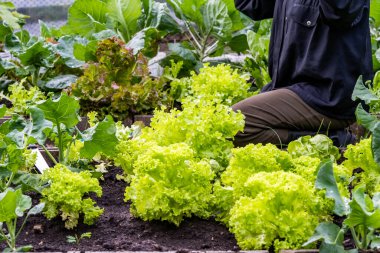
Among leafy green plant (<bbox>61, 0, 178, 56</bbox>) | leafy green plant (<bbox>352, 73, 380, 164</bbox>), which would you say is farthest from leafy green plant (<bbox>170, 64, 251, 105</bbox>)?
leafy green plant (<bbox>352, 73, 380, 164</bbox>)

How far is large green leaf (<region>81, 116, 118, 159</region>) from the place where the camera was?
134 inches

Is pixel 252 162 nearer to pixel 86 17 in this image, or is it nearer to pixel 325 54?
pixel 325 54

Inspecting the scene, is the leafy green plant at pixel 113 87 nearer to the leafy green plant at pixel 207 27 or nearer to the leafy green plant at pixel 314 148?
the leafy green plant at pixel 207 27

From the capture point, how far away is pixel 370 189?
3.48 meters

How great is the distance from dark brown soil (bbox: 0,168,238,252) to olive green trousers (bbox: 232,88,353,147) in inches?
49.5

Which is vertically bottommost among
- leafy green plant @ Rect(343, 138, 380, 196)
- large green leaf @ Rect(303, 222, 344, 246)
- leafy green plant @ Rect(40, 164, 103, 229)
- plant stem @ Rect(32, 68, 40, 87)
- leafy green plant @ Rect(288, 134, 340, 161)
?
plant stem @ Rect(32, 68, 40, 87)

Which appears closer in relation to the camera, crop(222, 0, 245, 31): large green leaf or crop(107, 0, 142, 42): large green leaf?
crop(107, 0, 142, 42): large green leaf

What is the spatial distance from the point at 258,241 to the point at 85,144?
95 cm

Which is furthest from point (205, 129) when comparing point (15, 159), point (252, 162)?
point (15, 159)

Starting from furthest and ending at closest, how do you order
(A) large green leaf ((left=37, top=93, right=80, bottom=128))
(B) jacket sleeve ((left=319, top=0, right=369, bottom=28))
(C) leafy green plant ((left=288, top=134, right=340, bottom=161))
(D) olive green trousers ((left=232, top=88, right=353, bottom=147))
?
(D) olive green trousers ((left=232, top=88, right=353, bottom=147)) < (B) jacket sleeve ((left=319, top=0, right=369, bottom=28)) < (C) leafy green plant ((left=288, top=134, right=340, bottom=161)) < (A) large green leaf ((left=37, top=93, right=80, bottom=128))

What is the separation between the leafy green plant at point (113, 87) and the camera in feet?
17.3

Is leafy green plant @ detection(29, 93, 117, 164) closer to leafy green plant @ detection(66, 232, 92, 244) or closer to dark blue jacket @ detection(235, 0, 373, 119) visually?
leafy green plant @ detection(66, 232, 92, 244)

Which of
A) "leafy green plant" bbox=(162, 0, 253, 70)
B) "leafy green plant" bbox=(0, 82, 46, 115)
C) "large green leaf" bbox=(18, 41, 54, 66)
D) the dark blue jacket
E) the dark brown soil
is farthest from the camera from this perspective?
"leafy green plant" bbox=(162, 0, 253, 70)

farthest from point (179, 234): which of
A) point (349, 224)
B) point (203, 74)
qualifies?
point (203, 74)
